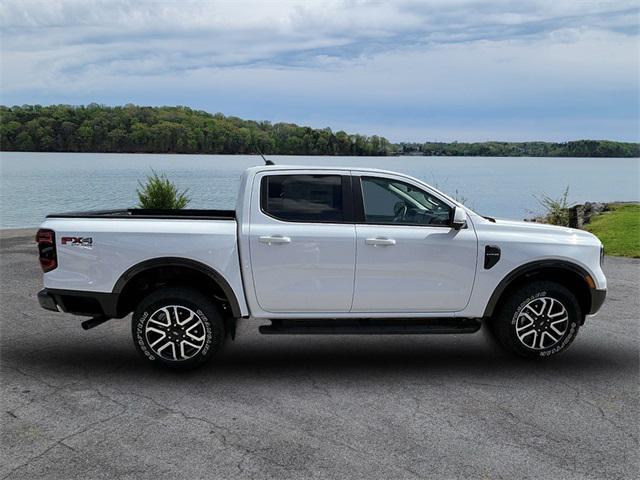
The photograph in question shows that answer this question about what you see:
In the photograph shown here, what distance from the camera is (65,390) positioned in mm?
Result: 5219

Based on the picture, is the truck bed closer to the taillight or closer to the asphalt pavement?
the taillight

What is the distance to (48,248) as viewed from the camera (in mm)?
5551

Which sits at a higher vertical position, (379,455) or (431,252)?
(431,252)

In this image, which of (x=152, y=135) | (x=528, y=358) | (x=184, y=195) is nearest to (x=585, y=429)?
(x=528, y=358)

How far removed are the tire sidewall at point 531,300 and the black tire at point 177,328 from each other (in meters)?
2.69

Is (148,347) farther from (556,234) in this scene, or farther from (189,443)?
(556,234)

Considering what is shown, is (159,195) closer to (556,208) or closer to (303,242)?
(556,208)

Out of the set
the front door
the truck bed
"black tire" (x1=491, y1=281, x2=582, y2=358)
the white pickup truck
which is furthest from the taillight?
"black tire" (x1=491, y1=281, x2=582, y2=358)

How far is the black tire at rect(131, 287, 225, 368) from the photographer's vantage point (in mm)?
5473

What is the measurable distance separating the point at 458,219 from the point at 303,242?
1.39 meters

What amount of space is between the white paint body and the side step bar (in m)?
0.10

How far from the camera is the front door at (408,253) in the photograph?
5.64m

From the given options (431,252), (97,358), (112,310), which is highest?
(431,252)

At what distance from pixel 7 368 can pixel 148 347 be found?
1444 mm
